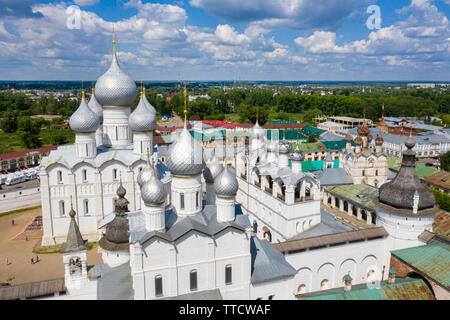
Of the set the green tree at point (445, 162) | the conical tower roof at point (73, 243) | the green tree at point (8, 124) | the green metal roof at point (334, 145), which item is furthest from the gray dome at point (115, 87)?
the green tree at point (8, 124)

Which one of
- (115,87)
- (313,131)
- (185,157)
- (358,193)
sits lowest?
(358,193)

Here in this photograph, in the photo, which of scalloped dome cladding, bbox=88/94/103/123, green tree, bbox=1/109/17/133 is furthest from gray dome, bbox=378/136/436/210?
green tree, bbox=1/109/17/133

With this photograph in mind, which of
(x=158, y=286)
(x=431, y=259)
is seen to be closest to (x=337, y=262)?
(x=431, y=259)

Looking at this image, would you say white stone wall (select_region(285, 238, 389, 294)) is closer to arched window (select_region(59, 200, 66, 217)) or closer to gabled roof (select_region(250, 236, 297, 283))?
gabled roof (select_region(250, 236, 297, 283))

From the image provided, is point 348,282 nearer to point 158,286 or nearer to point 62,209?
point 158,286

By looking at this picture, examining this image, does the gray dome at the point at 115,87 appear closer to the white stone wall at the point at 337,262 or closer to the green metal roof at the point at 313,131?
the white stone wall at the point at 337,262
